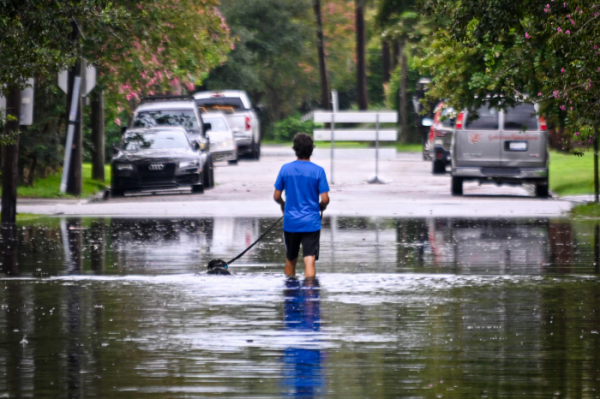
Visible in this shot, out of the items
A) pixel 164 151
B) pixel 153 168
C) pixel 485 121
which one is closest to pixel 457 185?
pixel 485 121

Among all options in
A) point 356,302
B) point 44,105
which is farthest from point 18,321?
point 44,105

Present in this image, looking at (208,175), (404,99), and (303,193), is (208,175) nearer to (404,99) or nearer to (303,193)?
(303,193)

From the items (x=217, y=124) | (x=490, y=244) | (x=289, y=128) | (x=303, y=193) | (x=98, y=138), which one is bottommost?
(x=490, y=244)

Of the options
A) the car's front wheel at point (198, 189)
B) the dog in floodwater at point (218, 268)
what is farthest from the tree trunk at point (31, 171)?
the dog in floodwater at point (218, 268)

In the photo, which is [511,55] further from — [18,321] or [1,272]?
[18,321]

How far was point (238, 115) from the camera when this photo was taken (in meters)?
42.2

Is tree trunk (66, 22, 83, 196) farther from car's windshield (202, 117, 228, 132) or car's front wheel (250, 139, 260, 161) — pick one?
car's front wheel (250, 139, 260, 161)

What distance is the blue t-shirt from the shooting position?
11891 millimetres

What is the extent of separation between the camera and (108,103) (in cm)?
3120

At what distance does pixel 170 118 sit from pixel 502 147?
359 inches

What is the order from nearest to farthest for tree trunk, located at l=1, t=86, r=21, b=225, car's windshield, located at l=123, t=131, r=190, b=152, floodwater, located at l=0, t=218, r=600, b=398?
floodwater, located at l=0, t=218, r=600, b=398 → tree trunk, located at l=1, t=86, r=21, b=225 → car's windshield, located at l=123, t=131, r=190, b=152

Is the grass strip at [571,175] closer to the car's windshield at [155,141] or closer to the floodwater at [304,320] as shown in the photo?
the car's windshield at [155,141]

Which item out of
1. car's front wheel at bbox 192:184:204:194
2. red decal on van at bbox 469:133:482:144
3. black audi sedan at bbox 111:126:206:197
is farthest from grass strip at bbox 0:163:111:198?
red decal on van at bbox 469:133:482:144

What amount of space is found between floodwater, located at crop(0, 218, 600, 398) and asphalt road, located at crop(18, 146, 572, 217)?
5381 millimetres
